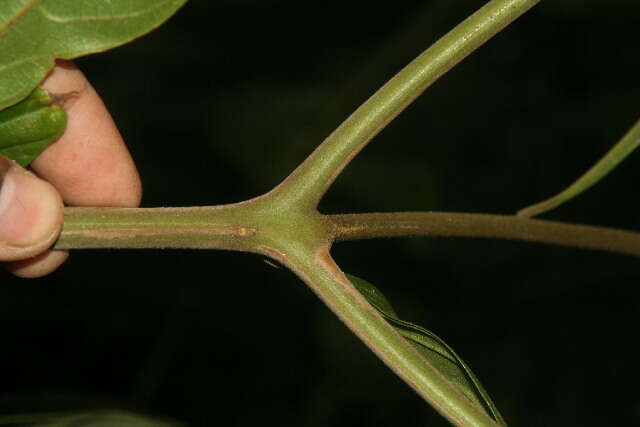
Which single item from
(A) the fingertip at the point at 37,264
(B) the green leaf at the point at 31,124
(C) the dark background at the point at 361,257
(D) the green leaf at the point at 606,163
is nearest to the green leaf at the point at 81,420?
(A) the fingertip at the point at 37,264

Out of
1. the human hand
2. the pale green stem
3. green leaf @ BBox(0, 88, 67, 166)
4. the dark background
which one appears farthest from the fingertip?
the dark background

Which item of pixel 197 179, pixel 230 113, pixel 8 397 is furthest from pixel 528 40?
pixel 8 397

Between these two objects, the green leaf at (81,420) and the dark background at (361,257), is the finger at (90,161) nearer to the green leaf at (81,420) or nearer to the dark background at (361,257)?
the green leaf at (81,420)

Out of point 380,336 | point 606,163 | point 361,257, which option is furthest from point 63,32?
point 361,257

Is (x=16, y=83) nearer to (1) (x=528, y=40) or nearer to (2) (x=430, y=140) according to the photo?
(2) (x=430, y=140)

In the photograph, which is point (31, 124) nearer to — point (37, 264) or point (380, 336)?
point (37, 264)

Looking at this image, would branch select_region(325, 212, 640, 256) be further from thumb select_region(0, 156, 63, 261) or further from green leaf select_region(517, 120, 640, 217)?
thumb select_region(0, 156, 63, 261)
